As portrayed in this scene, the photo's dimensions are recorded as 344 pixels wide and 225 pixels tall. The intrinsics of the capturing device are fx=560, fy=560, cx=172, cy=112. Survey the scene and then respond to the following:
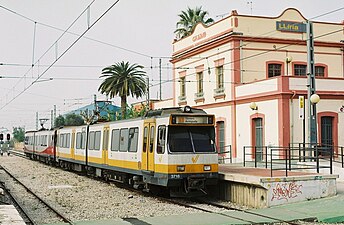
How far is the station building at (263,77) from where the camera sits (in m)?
29.6

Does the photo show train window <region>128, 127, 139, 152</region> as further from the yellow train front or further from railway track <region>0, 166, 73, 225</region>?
railway track <region>0, 166, 73, 225</region>

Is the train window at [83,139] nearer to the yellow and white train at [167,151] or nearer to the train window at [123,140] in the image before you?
the yellow and white train at [167,151]

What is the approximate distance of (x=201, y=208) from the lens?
661 inches

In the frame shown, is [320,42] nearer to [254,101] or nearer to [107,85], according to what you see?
[254,101]

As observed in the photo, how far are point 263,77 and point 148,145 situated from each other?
54.6 feet

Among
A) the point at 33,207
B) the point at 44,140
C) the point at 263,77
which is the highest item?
the point at 263,77

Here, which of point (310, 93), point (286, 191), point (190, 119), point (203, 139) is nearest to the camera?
point (286, 191)

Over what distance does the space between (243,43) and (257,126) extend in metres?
5.33

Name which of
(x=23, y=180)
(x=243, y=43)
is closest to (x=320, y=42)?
(x=243, y=43)

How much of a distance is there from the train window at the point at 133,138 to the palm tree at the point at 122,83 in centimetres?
3146

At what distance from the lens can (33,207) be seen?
697 inches

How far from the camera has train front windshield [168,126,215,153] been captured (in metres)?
18.2

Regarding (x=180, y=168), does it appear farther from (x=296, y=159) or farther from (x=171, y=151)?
(x=296, y=159)

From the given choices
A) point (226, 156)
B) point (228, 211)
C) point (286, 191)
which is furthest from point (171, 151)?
point (226, 156)
